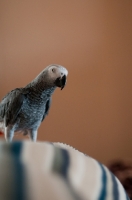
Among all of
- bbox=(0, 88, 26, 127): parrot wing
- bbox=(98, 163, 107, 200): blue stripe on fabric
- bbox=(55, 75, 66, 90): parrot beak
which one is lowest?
bbox=(98, 163, 107, 200): blue stripe on fabric

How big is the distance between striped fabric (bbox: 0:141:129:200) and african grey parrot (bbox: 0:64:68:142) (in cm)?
34

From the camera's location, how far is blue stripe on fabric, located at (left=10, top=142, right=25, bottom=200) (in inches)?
6.4

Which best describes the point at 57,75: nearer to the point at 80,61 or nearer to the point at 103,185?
the point at 103,185

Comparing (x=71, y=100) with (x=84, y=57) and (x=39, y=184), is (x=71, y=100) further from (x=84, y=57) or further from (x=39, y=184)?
(x=39, y=184)

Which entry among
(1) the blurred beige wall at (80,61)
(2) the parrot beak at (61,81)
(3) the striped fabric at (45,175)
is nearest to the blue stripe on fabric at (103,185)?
(3) the striped fabric at (45,175)

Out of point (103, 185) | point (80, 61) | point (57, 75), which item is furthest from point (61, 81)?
point (80, 61)

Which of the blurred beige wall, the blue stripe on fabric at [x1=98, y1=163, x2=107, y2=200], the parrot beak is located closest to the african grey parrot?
the parrot beak

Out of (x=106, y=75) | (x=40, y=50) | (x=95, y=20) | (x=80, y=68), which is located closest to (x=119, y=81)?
(x=106, y=75)

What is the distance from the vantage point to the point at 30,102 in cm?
53

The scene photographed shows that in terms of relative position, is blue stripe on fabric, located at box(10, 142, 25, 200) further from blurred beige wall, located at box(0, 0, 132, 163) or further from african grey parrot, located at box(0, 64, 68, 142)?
blurred beige wall, located at box(0, 0, 132, 163)

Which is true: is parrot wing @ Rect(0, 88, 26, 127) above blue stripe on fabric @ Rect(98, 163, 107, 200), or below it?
above

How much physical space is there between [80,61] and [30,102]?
824 mm

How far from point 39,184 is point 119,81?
1.23m

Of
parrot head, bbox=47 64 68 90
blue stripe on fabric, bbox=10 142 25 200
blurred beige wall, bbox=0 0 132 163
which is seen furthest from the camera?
blurred beige wall, bbox=0 0 132 163
